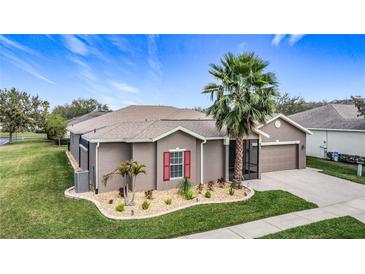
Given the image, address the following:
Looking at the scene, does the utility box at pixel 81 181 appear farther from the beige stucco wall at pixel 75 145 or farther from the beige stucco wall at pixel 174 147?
the beige stucco wall at pixel 75 145

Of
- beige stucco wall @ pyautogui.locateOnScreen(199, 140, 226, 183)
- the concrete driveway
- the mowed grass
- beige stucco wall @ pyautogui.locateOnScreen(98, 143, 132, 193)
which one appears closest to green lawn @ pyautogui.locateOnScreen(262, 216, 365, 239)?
the mowed grass

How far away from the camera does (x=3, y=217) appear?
729cm

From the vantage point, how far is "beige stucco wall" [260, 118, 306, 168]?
14141mm

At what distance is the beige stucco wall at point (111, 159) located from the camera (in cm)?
963

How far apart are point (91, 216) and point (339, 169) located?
1553cm

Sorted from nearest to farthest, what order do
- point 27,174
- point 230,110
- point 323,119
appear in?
point 230,110, point 27,174, point 323,119

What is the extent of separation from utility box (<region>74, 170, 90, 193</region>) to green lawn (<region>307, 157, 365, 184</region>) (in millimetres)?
13417

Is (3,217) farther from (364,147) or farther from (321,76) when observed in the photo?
(364,147)

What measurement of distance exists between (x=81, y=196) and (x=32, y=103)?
31.1 meters

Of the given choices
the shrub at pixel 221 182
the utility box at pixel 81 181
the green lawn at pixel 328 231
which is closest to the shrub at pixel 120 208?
the utility box at pixel 81 181

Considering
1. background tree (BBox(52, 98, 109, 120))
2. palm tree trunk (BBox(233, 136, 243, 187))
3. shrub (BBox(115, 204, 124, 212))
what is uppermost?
background tree (BBox(52, 98, 109, 120))

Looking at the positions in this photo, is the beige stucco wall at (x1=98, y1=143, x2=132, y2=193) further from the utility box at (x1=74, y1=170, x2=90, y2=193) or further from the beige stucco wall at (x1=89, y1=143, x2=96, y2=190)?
the utility box at (x1=74, y1=170, x2=90, y2=193)

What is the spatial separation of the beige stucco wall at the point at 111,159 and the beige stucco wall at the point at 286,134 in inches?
334

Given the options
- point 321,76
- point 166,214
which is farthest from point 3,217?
point 321,76
